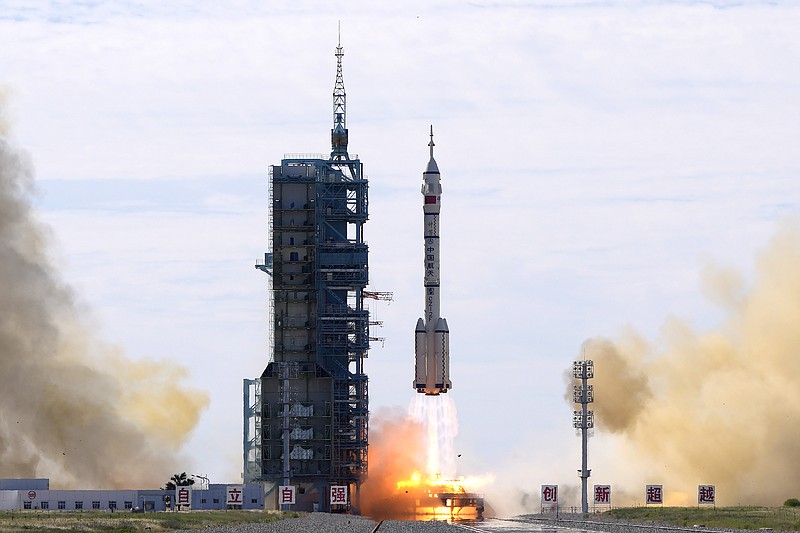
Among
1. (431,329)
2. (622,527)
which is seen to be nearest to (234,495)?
(431,329)

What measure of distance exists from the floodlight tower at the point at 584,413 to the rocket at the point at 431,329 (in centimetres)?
1066

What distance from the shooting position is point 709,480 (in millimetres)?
155875

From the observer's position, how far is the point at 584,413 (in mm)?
141750

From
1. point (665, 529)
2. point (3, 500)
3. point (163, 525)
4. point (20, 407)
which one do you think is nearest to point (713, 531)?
point (665, 529)

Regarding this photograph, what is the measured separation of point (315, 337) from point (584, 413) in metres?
24.1

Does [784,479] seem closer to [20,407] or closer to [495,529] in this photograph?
[495,529]

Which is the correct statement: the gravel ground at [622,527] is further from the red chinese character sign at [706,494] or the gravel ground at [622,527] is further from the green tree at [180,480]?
the green tree at [180,480]

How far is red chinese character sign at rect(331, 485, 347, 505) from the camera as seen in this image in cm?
14350

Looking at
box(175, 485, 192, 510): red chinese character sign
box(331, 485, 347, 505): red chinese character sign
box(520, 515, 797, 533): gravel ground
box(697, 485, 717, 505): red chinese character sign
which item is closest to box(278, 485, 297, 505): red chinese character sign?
box(331, 485, 347, 505): red chinese character sign

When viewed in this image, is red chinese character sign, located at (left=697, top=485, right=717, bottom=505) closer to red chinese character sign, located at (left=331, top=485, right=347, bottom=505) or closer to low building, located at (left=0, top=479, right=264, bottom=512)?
red chinese character sign, located at (left=331, top=485, right=347, bottom=505)

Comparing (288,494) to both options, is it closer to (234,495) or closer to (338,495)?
(234,495)

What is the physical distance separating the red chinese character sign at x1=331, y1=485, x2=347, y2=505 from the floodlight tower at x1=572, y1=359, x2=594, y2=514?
18989mm

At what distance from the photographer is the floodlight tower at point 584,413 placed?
142 metres

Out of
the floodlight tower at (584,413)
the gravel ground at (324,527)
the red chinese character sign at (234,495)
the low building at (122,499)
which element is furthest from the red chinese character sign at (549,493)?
the red chinese character sign at (234,495)
